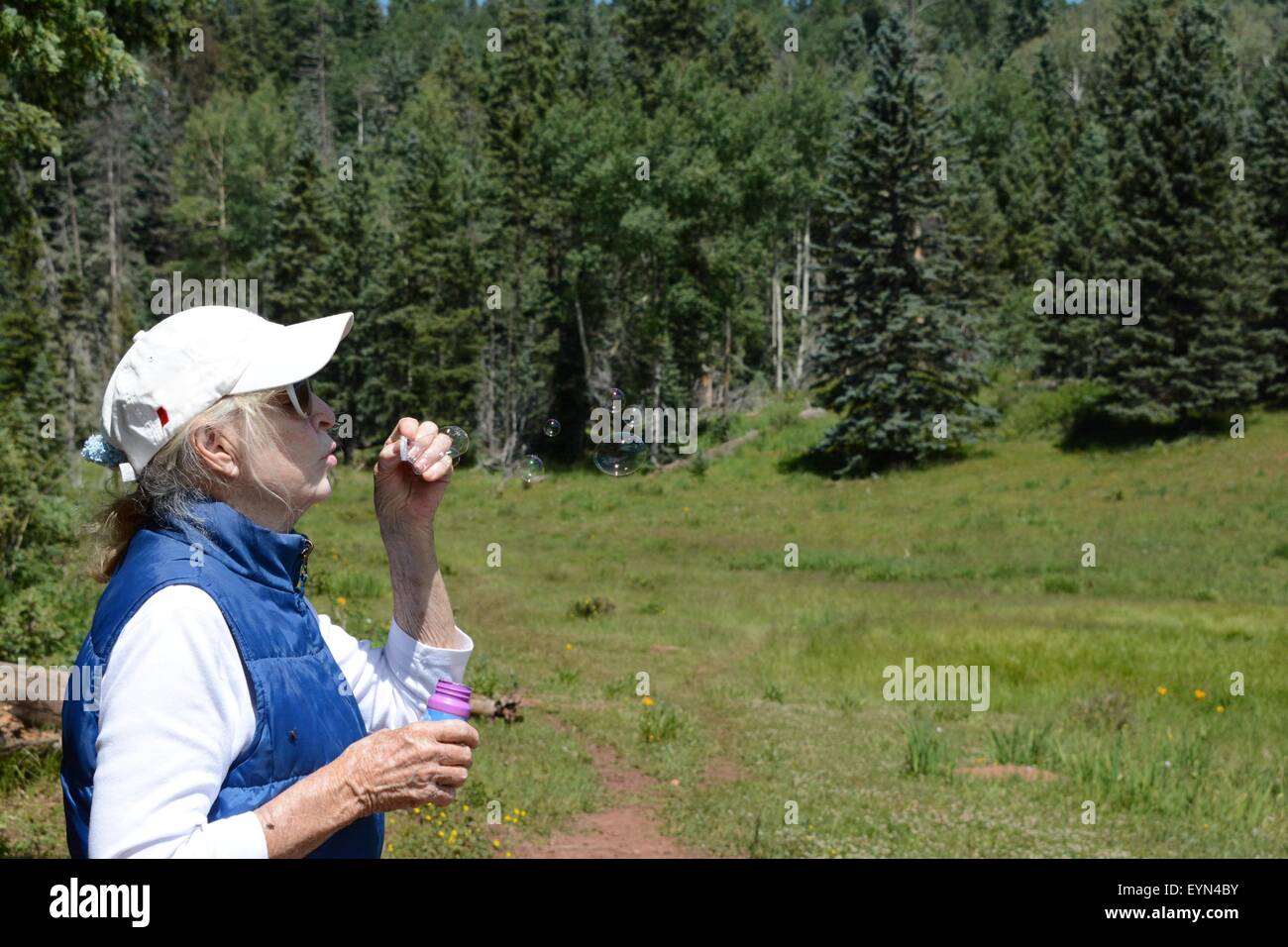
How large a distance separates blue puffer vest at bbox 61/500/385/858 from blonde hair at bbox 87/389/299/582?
0.05 meters

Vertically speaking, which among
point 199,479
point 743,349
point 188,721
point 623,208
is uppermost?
point 623,208

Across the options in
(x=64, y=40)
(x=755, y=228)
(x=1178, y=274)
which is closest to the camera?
(x=64, y=40)

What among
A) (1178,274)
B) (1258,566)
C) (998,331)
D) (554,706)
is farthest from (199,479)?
(998,331)

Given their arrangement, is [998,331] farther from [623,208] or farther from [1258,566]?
[1258,566]

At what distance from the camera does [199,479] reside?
8.18ft

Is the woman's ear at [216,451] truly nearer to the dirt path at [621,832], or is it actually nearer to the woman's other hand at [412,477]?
the woman's other hand at [412,477]

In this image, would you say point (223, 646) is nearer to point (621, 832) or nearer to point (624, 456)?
point (624, 456)

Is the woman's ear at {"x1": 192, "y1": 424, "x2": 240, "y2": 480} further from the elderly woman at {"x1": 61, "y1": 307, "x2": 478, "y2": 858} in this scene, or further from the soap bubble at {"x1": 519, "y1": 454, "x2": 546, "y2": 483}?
the soap bubble at {"x1": 519, "y1": 454, "x2": 546, "y2": 483}

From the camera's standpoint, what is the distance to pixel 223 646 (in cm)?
224

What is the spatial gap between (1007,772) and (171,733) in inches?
338

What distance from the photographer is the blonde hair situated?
2.46 meters

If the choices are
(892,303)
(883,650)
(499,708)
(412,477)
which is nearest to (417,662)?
(412,477)

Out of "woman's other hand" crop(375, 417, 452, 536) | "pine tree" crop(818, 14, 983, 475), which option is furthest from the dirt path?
"pine tree" crop(818, 14, 983, 475)

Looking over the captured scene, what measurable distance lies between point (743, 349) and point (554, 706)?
45616mm
